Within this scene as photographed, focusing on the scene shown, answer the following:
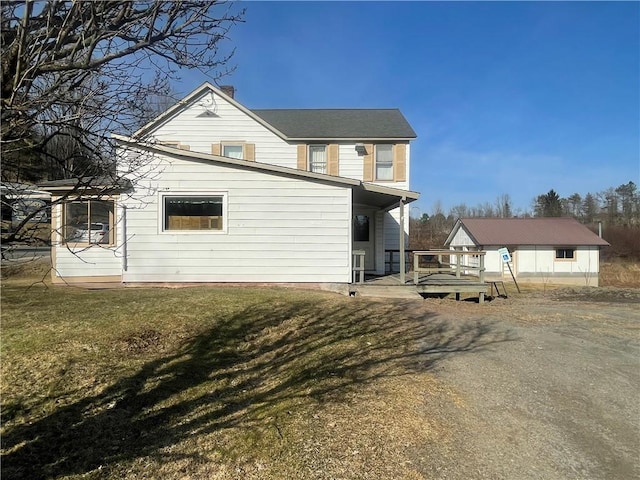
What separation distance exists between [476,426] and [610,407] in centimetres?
173

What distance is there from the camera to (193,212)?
Answer: 11.6 meters

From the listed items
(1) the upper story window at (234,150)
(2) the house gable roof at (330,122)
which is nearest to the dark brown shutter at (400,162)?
(2) the house gable roof at (330,122)

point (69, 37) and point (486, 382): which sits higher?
point (69, 37)

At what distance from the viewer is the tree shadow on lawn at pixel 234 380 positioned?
3.58 meters

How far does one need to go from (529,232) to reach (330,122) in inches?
804

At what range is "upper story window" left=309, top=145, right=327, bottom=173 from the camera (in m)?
17.4

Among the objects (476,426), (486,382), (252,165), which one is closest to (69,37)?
(476,426)

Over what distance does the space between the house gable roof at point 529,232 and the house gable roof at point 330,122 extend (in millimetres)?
15600

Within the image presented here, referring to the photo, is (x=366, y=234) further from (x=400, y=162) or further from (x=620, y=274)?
(x=620, y=274)

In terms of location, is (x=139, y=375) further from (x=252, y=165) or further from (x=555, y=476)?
(x=252, y=165)

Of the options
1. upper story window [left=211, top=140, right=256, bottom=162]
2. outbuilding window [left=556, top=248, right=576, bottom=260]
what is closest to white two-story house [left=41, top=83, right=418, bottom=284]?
upper story window [left=211, top=140, right=256, bottom=162]

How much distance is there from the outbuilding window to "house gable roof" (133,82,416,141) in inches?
736

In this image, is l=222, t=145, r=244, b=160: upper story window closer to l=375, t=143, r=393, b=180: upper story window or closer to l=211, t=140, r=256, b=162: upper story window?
l=211, t=140, r=256, b=162: upper story window

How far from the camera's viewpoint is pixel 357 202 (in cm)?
1556
